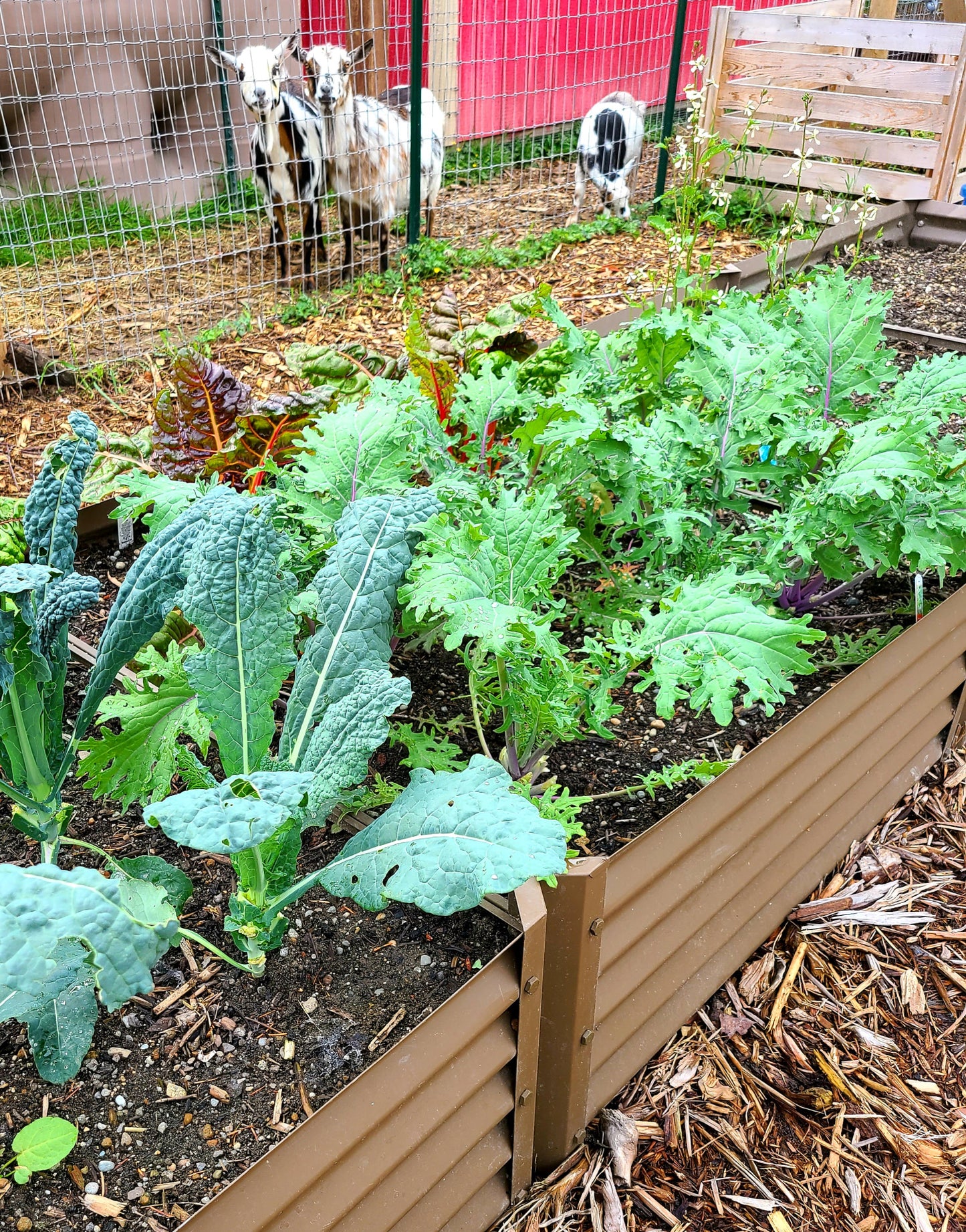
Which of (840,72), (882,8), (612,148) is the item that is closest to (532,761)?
(612,148)

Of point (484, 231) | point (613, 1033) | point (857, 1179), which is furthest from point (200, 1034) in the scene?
point (484, 231)

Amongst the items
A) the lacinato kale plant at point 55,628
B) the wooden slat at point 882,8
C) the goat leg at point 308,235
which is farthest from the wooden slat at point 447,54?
the lacinato kale plant at point 55,628

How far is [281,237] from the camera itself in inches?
205

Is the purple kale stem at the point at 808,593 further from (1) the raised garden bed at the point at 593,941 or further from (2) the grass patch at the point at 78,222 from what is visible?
(2) the grass patch at the point at 78,222

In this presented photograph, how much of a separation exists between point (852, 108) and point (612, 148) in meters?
1.34

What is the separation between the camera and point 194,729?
1.64 meters

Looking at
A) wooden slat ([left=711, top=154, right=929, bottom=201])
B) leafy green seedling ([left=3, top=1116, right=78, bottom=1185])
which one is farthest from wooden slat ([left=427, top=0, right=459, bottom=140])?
leafy green seedling ([left=3, top=1116, right=78, bottom=1185])

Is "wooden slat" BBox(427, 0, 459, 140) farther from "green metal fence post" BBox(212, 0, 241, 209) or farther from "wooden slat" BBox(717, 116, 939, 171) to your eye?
"wooden slat" BBox(717, 116, 939, 171)

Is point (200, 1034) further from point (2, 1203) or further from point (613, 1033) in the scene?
point (613, 1033)

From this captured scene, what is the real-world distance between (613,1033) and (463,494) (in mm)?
920

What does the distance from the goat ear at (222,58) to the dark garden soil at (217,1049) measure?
412 cm

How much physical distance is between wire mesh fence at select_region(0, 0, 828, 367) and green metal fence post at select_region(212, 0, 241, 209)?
0.10 ft

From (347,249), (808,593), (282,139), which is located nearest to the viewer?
(808,593)

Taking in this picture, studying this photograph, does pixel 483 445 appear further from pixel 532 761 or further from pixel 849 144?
pixel 849 144
